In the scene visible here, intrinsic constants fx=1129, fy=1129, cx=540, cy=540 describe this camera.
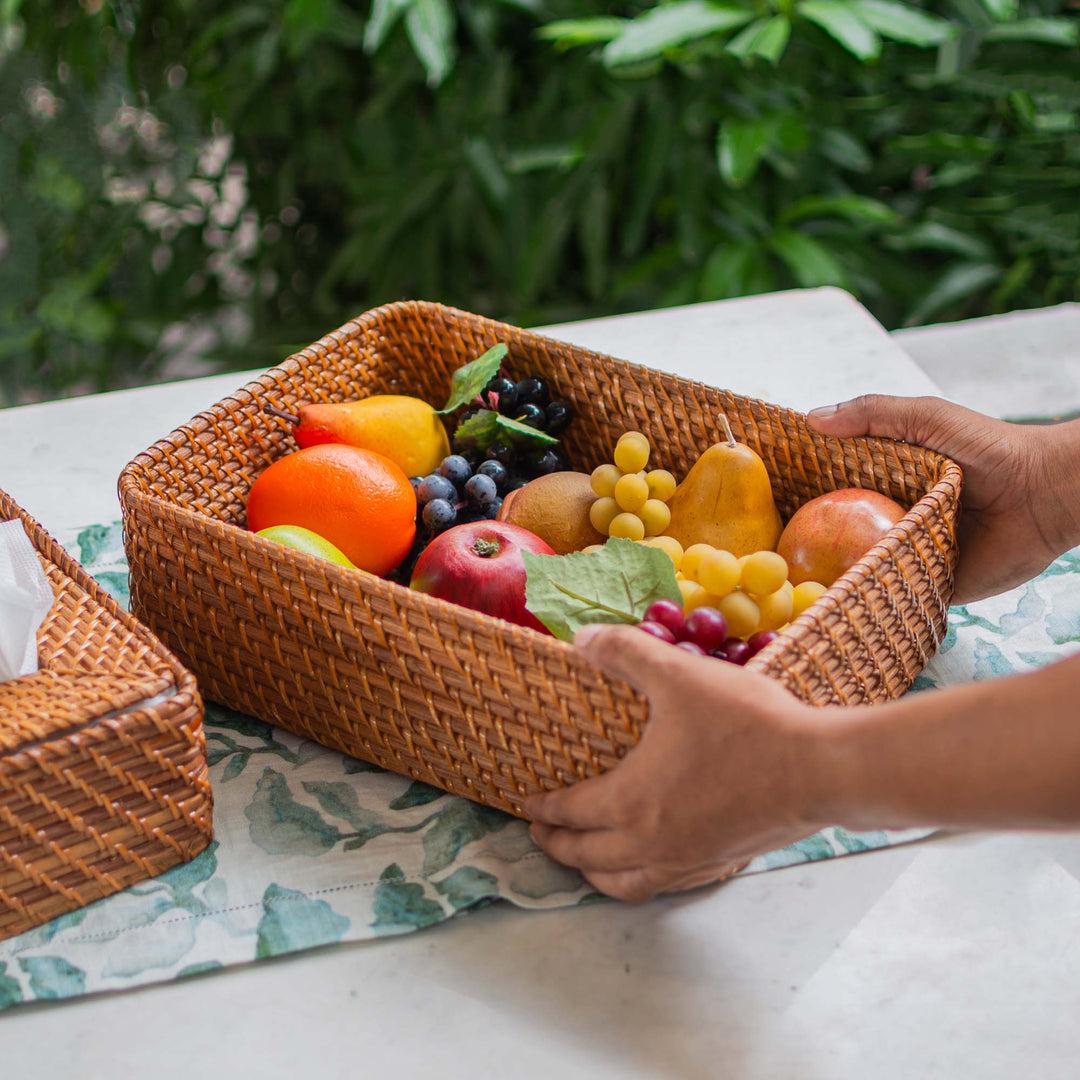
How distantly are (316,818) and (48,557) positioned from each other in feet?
0.84

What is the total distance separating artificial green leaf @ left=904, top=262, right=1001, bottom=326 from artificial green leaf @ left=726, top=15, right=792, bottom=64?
52 cm

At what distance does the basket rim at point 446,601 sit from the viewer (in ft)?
2.12

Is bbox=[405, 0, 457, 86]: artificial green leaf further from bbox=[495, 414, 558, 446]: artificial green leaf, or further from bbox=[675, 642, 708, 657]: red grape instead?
bbox=[675, 642, 708, 657]: red grape

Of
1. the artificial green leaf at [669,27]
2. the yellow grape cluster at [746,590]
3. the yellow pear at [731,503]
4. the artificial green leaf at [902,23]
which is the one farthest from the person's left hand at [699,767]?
the artificial green leaf at [902,23]

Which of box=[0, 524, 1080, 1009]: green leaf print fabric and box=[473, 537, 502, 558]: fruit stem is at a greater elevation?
box=[473, 537, 502, 558]: fruit stem

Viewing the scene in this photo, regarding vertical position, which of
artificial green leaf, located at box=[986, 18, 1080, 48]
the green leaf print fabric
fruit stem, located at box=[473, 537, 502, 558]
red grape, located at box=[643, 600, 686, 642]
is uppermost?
artificial green leaf, located at box=[986, 18, 1080, 48]

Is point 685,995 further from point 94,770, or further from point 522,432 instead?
point 522,432

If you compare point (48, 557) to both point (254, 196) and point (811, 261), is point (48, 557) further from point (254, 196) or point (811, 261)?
point (254, 196)

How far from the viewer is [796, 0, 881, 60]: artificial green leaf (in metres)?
1.54

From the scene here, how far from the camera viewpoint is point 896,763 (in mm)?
547

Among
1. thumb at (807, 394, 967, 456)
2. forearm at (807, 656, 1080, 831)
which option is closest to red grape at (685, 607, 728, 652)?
forearm at (807, 656, 1080, 831)

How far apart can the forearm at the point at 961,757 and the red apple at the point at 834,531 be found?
218mm

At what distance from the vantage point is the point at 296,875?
0.69m

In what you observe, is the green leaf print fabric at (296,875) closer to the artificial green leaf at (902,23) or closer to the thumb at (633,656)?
the thumb at (633,656)
